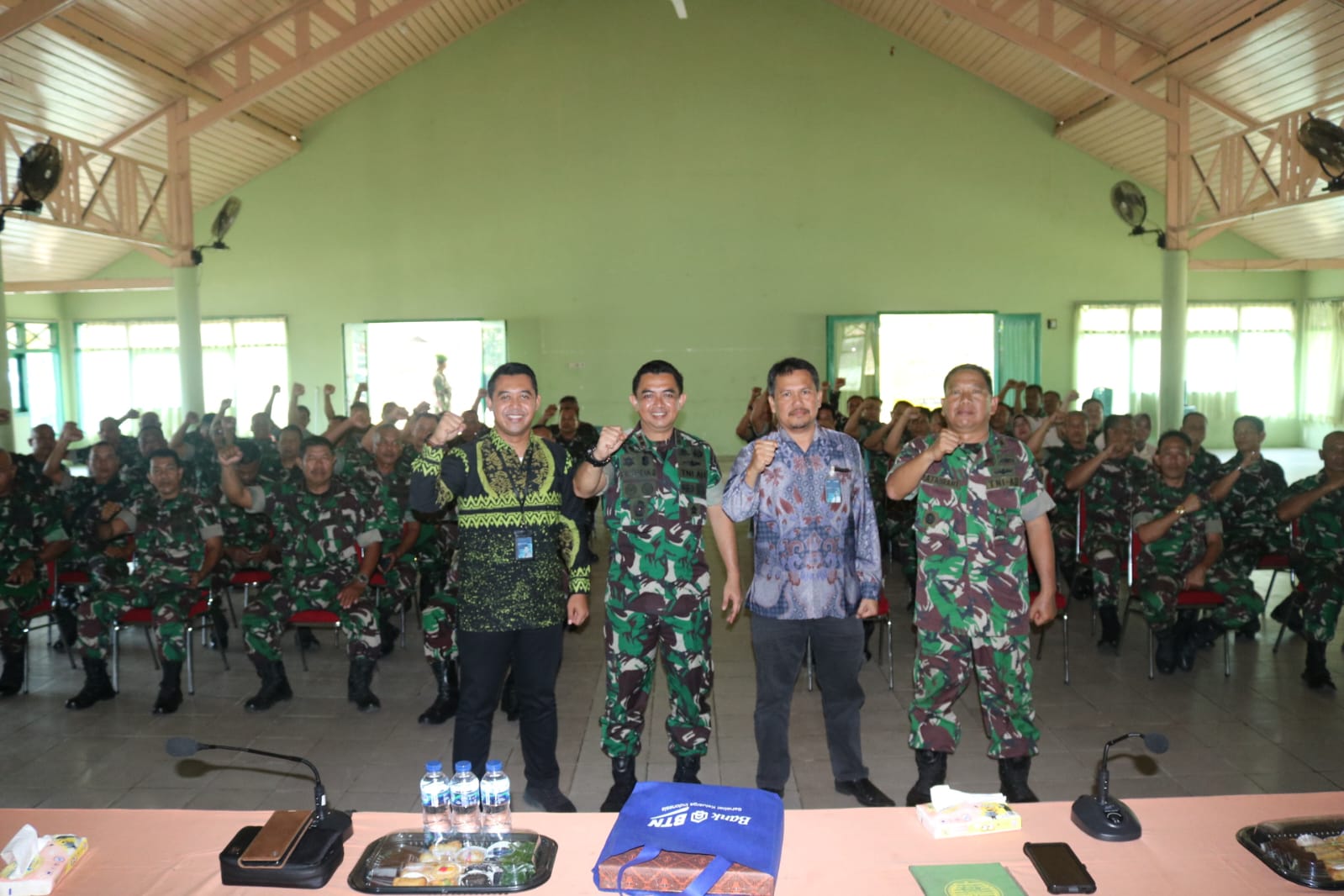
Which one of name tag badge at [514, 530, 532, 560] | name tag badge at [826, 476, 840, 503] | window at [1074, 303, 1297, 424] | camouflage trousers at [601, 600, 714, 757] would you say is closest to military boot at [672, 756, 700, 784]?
camouflage trousers at [601, 600, 714, 757]

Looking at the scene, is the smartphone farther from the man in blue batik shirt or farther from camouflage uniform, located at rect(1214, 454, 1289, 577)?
camouflage uniform, located at rect(1214, 454, 1289, 577)

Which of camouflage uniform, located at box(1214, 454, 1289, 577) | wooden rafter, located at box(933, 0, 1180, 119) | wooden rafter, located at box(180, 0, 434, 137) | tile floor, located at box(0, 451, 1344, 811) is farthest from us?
wooden rafter, located at box(180, 0, 434, 137)

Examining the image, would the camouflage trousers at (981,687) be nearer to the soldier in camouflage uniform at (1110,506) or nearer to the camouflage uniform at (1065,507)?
the soldier in camouflage uniform at (1110,506)

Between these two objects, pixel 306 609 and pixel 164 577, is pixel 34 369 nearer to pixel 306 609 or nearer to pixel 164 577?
pixel 164 577

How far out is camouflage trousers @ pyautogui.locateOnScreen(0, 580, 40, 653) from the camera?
4832mm

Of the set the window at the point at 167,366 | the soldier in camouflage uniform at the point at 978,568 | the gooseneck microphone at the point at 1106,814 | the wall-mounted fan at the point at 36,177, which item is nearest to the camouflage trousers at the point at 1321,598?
the soldier in camouflage uniform at the point at 978,568

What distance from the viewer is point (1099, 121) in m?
12.2

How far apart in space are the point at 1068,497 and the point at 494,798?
201 inches

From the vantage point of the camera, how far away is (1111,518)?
566 centimetres

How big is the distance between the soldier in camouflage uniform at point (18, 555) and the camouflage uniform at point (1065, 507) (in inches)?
235

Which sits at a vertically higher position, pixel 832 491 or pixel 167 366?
pixel 167 366

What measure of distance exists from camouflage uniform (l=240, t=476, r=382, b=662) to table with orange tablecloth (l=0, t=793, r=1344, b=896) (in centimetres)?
270

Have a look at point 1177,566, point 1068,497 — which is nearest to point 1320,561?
point 1177,566

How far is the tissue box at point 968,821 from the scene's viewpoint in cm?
188
